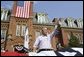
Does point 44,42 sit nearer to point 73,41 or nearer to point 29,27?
point 73,41

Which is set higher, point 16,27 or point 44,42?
point 44,42

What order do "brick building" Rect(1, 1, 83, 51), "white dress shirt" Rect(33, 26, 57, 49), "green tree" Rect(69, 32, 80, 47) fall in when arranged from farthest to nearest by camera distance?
1. "brick building" Rect(1, 1, 83, 51)
2. "green tree" Rect(69, 32, 80, 47)
3. "white dress shirt" Rect(33, 26, 57, 49)

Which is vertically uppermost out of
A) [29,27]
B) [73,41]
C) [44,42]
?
[44,42]

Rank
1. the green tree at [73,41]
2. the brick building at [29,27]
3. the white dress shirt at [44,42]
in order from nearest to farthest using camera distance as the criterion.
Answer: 1. the white dress shirt at [44,42]
2. the green tree at [73,41]
3. the brick building at [29,27]

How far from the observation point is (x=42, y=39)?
5660 millimetres

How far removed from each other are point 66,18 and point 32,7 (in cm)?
578

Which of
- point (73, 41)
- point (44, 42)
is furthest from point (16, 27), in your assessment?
point (44, 42)

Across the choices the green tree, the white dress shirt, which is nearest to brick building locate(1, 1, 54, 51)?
the green tree

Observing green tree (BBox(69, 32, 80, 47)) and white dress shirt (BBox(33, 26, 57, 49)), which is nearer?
white dress shirt (BBox(33, 26, 57, 49))

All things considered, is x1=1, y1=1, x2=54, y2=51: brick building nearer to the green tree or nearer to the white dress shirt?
the green tree

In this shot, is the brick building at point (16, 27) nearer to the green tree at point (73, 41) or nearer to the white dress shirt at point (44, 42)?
the green tree at point (73, 41)

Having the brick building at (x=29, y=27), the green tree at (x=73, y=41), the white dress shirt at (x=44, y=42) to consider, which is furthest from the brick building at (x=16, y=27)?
the white dress shirt at (x=44, y=42)

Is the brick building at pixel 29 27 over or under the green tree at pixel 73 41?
over

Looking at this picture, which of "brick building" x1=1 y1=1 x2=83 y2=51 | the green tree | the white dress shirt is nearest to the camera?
the white dress shirt
